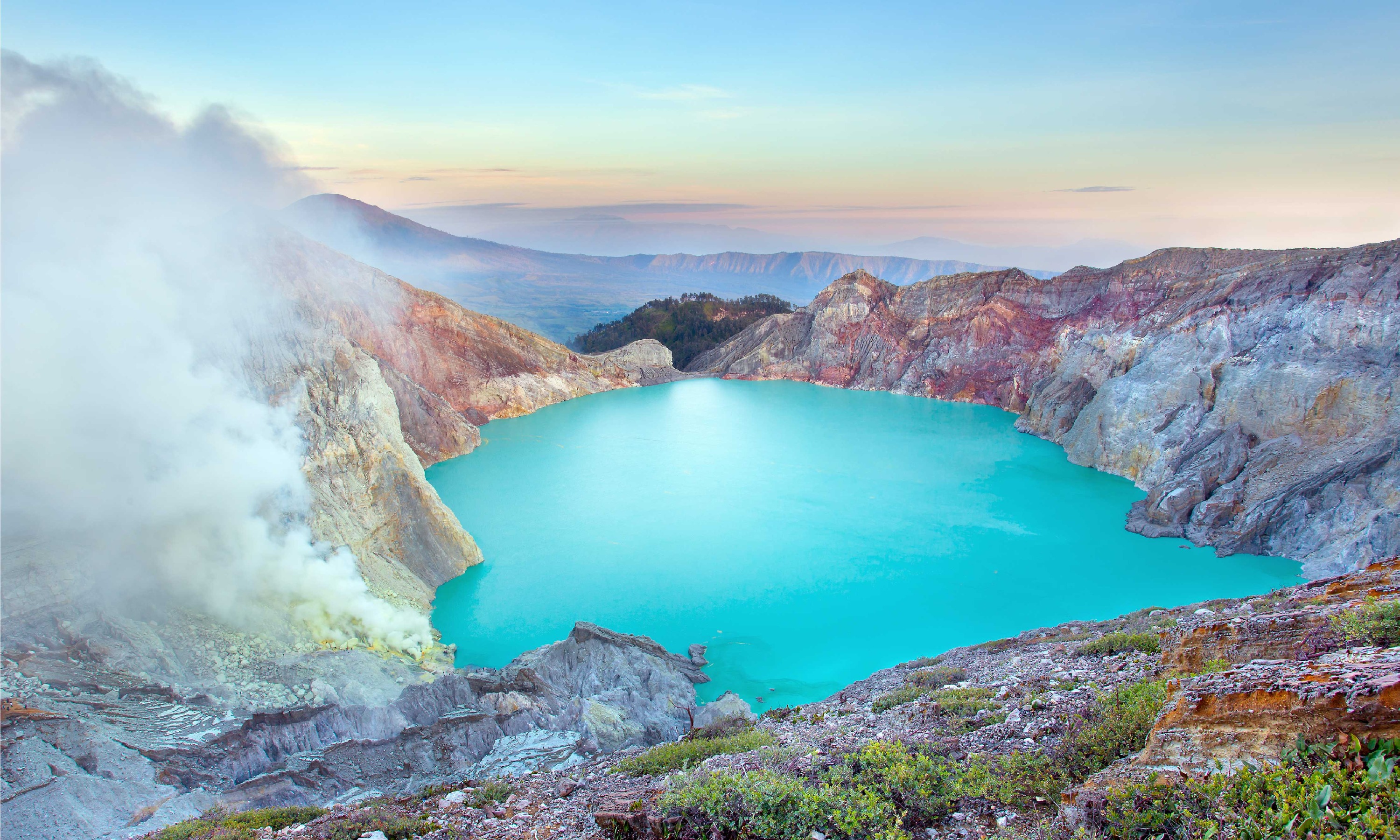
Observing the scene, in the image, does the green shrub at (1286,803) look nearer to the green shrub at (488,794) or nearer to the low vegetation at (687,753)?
the low vegetation at (687,753)

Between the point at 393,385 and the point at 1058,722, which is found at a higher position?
the point at 1058,722

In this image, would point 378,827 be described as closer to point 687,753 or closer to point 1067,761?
point 687,753

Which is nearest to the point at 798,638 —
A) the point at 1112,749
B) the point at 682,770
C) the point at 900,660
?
the point at 900,660

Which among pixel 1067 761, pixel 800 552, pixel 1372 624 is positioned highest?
pixel 1372 624

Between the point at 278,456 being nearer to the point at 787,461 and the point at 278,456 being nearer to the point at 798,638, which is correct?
the point at 798,638

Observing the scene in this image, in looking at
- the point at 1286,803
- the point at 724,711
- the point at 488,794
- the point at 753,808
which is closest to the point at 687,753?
the point at 488,794

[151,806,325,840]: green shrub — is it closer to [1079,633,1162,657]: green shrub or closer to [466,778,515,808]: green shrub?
[466,778,515,808]: green shrub
